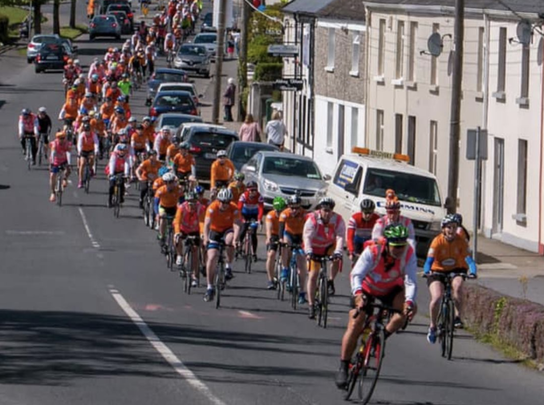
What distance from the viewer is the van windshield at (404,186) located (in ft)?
97.3

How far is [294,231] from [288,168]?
1276 cm

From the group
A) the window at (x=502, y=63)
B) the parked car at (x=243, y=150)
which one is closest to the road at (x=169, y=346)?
the parked car at (x=243, y=150)

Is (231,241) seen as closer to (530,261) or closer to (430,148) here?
→ (530,261)

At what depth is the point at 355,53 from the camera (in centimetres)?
4638

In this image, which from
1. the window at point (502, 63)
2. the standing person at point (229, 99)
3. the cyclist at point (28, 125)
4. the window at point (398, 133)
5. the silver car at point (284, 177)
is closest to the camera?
the silver car at point (284, 177)

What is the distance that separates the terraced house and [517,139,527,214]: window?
0.07 ft

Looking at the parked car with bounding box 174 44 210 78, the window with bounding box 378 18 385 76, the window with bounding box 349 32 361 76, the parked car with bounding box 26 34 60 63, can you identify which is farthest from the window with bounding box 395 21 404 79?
the parked car with bounding box 26 34 60 63

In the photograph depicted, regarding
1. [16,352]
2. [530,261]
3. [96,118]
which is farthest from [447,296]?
[96,118]

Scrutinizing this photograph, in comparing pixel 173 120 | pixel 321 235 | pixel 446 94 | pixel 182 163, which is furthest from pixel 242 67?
pixel 321 235

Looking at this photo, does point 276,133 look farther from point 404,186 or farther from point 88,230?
point 404,186

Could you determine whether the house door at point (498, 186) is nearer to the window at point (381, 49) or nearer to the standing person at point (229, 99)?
the window at point (381, 49)

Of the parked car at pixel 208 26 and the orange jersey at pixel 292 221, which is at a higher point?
the parked car at pixel 208 26

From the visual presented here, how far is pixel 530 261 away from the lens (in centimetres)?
3059

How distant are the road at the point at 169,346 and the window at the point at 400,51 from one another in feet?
43.2
